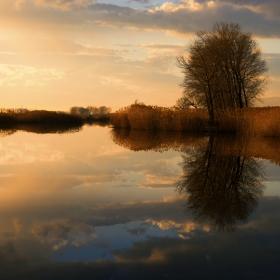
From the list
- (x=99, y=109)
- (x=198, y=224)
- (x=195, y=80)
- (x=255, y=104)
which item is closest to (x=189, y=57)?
(x=195, y=80)

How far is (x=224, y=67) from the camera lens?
108 feet

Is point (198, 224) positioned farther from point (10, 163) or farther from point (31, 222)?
point (10, 163)

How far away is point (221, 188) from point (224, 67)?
26.8 meters

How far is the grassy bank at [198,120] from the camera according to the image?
22344 millimetres

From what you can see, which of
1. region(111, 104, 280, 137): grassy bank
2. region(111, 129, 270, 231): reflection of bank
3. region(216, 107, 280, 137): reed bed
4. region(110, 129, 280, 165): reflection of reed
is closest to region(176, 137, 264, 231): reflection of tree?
region(111, 129, 270, 231): reflection of bank

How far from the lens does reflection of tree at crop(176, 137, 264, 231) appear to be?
5754 mm

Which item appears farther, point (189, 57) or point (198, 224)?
point (189, 57)

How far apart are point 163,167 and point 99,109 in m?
123

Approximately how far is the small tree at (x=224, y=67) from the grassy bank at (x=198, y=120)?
11.2 ft

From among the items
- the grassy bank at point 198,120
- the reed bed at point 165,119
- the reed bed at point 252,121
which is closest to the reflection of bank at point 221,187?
the reed bed at point 252,121

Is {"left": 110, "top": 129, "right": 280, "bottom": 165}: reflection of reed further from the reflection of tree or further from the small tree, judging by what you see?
the small tree

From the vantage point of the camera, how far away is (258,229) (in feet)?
17.1

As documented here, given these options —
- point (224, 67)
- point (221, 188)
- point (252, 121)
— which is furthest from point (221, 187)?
point (224, 67)

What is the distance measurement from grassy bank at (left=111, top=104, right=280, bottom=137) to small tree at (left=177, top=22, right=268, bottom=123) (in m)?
3.42
